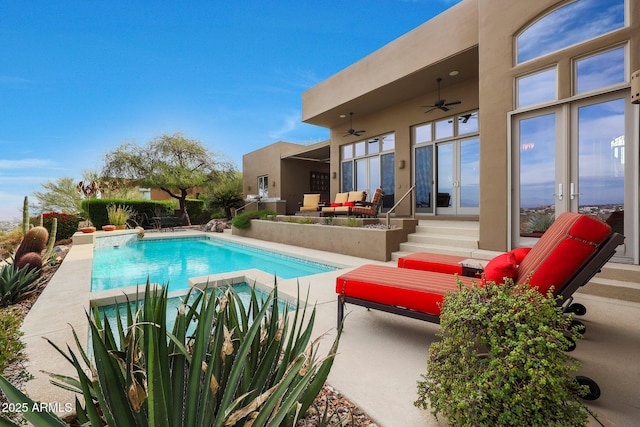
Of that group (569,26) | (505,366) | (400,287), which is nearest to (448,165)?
(569,26)

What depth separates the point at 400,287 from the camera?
2.54 m

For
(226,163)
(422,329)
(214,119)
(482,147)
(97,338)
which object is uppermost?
(214,119)

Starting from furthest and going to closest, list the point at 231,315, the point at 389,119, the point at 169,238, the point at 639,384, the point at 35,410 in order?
1. the point at 169,238
2. the point at 389,119
3. the point at 639,384
4. the point at 231,315
5. the point at 35,410

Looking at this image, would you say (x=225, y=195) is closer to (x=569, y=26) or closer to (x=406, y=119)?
(x=406, y=119)

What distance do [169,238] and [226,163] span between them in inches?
314

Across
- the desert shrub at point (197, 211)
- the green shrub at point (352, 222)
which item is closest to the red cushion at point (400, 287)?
the green shrub at point (352, 222)

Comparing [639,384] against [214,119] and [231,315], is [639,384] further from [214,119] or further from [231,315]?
[214,119]

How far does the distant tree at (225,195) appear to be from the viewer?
16.5 m

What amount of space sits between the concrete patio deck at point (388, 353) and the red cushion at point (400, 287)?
0.94ft

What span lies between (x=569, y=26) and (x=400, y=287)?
210 inches

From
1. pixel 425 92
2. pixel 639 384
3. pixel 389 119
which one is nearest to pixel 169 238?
pixel 389 119

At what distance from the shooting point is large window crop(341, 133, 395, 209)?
10.6 meters

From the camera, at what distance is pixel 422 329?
114 inches

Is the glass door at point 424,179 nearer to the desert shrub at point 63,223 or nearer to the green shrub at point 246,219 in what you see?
the green shrub at point 246,219
